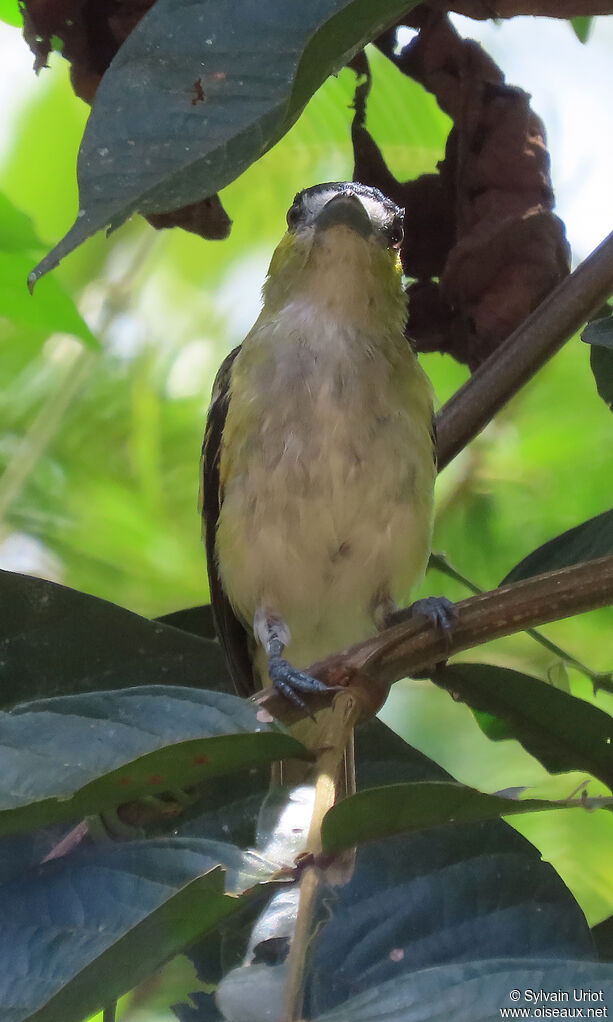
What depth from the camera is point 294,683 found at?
147cm

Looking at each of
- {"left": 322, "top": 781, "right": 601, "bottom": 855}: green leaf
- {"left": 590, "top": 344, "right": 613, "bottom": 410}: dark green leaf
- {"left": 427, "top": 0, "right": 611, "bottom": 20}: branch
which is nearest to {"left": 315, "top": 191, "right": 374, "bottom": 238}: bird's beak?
{"left": 427, "top": 0, "right": 611, "bottom": 20}: branch

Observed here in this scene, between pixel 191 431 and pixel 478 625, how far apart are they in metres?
1.86

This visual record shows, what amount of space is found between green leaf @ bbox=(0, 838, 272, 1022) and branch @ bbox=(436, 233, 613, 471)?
1025mm

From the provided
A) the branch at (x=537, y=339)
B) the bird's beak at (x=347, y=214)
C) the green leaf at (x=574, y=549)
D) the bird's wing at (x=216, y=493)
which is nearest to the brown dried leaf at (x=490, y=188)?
the branch at (x=537, y=339)

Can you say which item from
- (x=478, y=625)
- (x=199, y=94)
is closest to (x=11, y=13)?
(x=199, y=94)

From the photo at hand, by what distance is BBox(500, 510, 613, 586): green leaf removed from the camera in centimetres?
165

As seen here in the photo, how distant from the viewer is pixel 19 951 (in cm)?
92

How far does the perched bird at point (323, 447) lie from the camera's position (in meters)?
2.15

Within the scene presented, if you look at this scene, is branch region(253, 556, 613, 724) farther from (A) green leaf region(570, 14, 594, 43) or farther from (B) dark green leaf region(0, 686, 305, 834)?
(A) green leaf region(570, 14, 594, 43)

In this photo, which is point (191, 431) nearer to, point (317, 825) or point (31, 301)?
point (31, 301)

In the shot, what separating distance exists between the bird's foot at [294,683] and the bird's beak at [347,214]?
877 mm

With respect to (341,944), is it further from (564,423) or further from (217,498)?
(564,423)

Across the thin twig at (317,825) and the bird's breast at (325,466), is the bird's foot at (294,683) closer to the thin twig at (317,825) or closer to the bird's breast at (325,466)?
the thin twig at (317,825)

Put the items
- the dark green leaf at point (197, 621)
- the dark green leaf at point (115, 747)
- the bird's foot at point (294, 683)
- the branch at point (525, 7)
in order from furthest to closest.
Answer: the dark green leaf at point (197, 621) → the branch at point (525, 7) → the bird's foot at point (294, 683) → the dark green leaf at point (115, 747)
